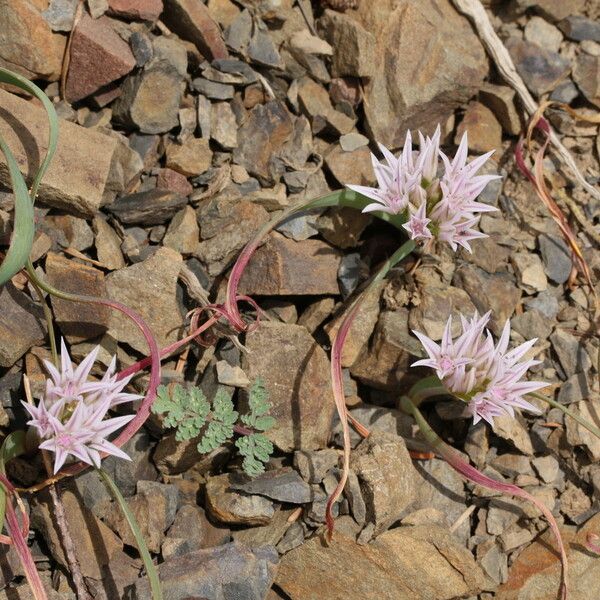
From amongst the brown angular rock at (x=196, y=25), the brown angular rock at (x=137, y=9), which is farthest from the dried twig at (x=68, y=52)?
the brown angular rock at (x=196, y=25)

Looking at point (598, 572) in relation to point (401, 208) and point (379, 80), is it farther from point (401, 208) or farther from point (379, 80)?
point (379, 80)

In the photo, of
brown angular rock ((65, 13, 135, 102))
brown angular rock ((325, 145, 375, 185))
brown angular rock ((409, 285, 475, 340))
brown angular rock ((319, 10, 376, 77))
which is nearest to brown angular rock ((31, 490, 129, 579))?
brown angular rock ((409, 285, 475, 340))

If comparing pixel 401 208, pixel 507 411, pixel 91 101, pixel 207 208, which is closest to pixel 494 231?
pixel 401 208

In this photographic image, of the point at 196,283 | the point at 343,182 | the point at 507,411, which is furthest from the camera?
the point at 343,182

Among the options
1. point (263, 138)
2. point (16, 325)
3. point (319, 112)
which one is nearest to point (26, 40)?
point (263, 138)

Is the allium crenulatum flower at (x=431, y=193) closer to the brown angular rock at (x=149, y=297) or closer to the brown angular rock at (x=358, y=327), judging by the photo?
the brown angular rock at (x=358, y=327)

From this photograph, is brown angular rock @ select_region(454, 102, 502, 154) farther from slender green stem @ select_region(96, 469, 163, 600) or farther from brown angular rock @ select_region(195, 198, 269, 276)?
slender green stem @ select_region(96, 469, 163, 600)
